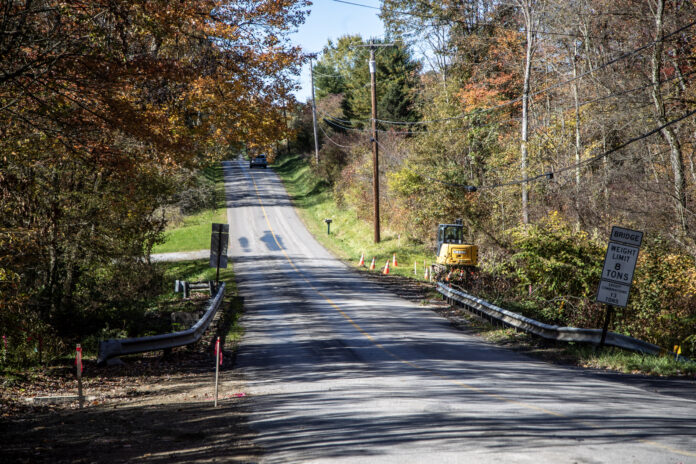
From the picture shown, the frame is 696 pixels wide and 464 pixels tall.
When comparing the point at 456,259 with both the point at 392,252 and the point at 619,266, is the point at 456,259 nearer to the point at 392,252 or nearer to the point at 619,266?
the point at 619,266

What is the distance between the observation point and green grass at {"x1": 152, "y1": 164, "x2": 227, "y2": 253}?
42.8 metres

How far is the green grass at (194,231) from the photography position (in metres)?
42.8

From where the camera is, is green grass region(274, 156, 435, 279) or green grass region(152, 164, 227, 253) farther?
green grass region(152, 164, 227, 253)

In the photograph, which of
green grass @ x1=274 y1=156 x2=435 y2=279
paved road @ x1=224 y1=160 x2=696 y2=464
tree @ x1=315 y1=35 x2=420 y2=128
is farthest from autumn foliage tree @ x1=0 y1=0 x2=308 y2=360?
tree @ x1=315 y1=35 x2=420 y2=128

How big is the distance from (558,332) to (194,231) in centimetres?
3618

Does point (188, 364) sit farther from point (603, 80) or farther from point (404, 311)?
point (603, 80)

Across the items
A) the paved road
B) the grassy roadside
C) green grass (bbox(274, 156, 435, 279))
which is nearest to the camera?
the paved road

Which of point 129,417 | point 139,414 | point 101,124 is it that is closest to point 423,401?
point 139,414

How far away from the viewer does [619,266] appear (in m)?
14.7

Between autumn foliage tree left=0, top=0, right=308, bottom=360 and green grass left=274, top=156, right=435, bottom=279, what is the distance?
14.5m

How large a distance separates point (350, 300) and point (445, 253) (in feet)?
14.8

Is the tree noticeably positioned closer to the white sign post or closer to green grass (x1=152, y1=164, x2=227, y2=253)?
green grass (x1=152, y1=164, x2=227, y2=253)

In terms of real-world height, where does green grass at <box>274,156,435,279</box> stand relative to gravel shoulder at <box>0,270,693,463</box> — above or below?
above

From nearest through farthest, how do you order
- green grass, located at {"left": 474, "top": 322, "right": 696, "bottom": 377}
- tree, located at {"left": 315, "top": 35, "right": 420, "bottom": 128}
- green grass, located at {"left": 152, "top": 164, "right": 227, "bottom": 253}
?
green grass, located at {"left": 474, "top": 322, "right": 696, "bottom": 377} < green grass, located at {"left": 152, "top": 164, "right": 227, "bottom": 253} < tree, located at {"left": 315, "top": 35, "right": 420, "bottom": 128}
